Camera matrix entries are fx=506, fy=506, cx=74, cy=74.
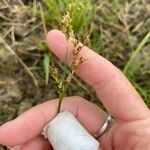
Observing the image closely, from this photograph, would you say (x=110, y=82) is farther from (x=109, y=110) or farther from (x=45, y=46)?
(x=45, y=46)

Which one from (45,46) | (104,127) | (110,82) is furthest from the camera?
(45,46)

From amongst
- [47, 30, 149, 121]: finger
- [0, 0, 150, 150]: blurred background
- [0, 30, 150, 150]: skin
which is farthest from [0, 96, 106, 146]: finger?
[0, 0, 150, 150]: blurred background

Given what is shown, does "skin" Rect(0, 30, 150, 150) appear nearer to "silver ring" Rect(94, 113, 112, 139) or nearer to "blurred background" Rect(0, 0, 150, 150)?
"silver ring" Rect(94, 113, 112, 139)

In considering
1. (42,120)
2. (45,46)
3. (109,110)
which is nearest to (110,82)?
(109,110)

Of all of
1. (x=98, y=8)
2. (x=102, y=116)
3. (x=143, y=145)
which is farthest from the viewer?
(x=98, y=8)

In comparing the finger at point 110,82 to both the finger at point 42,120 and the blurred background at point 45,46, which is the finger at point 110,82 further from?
the blurred background at point 45,46

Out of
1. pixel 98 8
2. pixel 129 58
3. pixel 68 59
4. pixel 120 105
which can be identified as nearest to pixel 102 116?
pixel 120 105

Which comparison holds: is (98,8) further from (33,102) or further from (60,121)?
(60,121)
